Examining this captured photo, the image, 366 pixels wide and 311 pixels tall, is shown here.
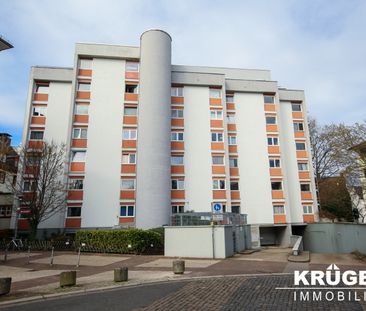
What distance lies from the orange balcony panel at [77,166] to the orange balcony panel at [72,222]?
5236 mm

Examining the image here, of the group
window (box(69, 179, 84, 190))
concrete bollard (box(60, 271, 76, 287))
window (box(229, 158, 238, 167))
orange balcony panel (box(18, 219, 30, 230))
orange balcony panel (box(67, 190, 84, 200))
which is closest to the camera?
concrete bollard (box(60, 271, 76, 287))

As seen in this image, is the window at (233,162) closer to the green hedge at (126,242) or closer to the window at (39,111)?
the green hedge at (126,242)

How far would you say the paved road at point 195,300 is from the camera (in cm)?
786

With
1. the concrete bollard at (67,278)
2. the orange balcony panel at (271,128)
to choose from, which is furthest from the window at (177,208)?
the concrete bollard at (67,278)

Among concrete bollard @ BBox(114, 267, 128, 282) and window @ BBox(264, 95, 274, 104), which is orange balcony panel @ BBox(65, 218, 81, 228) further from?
window @ BBox(264, 95, 274, 104)

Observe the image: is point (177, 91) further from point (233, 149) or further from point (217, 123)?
point (233, 149)

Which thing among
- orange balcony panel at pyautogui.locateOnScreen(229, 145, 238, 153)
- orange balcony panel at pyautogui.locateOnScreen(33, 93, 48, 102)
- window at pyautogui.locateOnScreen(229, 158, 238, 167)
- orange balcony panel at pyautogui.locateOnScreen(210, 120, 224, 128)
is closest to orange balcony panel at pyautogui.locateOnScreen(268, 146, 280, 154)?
orange balcony panel at pyautogui.locateOnScreen(229, 145, 238, 153)

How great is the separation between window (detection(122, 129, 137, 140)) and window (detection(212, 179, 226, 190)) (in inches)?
418

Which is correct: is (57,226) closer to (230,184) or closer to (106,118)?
(106,118)

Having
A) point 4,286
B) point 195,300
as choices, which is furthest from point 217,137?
point 4,286

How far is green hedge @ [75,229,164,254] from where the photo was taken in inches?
867

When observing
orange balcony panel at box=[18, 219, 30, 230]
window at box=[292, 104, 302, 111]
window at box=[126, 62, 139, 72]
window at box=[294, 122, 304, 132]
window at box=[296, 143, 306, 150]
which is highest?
window at box=[126, 62, 139, 72]

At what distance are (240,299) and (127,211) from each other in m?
25.2

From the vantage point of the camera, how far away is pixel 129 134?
34.7m
